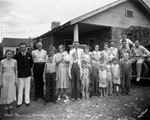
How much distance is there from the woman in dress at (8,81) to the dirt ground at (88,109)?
1.13 feet

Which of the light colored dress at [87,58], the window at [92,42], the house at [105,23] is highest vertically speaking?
the house at [105,23]

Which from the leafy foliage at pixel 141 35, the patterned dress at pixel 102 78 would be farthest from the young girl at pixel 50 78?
the leafy foliage at pixel 141 35

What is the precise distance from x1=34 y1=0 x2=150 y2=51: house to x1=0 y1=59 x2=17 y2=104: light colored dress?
571 cm

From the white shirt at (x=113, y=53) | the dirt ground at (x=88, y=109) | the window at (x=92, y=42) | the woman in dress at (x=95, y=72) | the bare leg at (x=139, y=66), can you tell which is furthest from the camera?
the window at (x=92, y=42)

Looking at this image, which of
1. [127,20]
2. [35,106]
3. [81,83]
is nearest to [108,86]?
[81,83]

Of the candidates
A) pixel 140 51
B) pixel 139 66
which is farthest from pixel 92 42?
pixel 139 66

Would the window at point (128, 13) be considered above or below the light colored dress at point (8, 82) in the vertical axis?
above

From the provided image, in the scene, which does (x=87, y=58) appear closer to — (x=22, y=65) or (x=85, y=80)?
(x=85, y=80)

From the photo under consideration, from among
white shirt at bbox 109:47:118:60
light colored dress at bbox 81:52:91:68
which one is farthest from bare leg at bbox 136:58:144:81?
light colored dress at bbox 81:52:91:68

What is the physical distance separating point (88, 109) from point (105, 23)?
822 cm

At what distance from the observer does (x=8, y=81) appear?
4.43 metres

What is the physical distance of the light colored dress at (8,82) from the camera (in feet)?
14.3

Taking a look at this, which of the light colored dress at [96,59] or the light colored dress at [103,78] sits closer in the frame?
the light colored dress at [103,78]

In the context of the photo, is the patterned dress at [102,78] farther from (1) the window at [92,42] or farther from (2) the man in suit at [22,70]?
(1) the window at [92,42]
